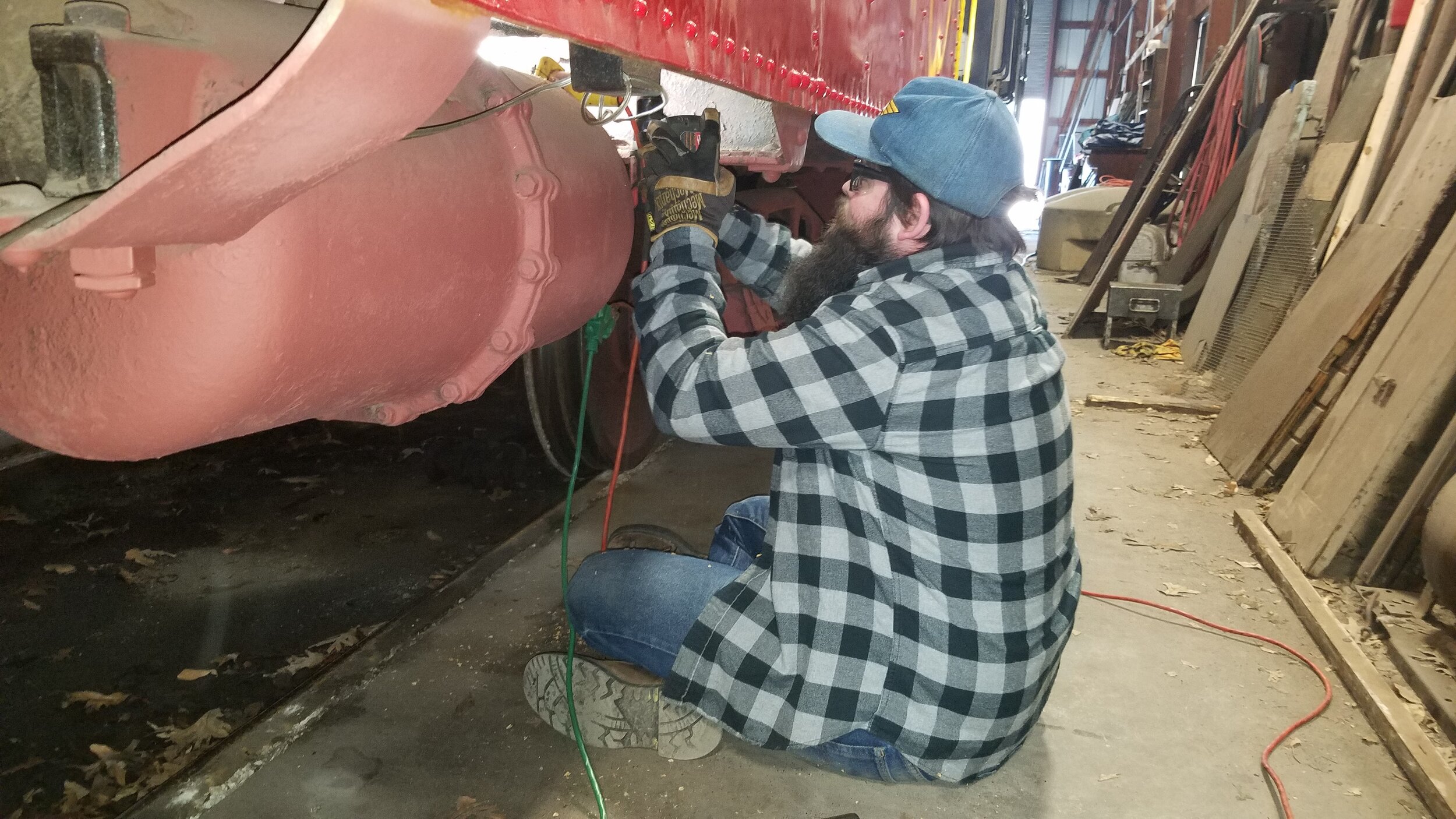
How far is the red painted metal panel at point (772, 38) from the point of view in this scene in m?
1.02

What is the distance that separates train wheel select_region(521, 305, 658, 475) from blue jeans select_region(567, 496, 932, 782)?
0.78 m

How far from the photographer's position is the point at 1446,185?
10.5 feet

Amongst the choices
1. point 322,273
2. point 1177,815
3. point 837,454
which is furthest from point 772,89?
point 1177,815

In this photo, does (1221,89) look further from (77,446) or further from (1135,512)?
(77,446)

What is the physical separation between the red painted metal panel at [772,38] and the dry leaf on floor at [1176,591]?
171cm

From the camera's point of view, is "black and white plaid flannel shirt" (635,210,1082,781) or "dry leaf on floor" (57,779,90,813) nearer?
"black and white plaid flannel shirt" (635,210,1082,781)

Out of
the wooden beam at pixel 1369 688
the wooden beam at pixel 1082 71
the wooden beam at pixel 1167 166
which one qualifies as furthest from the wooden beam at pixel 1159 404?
the wooden beam at pixel 1082 71

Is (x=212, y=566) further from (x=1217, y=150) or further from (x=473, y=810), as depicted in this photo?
(x=1217, y=150)

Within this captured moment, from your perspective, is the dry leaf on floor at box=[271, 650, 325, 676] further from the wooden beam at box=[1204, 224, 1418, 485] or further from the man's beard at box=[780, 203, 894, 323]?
the wooden beam at box=[1204, 224, 1418, 485]

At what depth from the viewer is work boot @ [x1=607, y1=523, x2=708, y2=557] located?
2434mm

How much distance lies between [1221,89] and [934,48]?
410 cm

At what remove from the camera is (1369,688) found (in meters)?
2.05

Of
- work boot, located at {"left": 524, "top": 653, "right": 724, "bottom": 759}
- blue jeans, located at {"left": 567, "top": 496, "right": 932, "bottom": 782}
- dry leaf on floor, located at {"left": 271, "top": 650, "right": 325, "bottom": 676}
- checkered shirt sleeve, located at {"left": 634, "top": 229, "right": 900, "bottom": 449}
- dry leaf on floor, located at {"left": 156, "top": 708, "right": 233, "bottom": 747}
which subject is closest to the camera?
checkered shirt sleeve, located at {"left": 634, "top": 229, "right": 900, "bottom": 449}

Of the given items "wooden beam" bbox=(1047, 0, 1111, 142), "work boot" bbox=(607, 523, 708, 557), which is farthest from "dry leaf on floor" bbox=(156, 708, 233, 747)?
"wooden beam" bbox=(1047, 0, 1111, 142)
